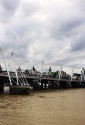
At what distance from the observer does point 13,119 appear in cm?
3456

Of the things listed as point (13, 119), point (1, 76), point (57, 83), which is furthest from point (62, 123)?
point (57, 83)

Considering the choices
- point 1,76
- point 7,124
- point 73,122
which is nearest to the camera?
point 7,124

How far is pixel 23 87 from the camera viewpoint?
84688 mm

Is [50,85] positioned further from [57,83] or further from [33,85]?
[33,85]

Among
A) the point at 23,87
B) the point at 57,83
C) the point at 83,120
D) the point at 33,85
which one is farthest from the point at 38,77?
the point at 83,120

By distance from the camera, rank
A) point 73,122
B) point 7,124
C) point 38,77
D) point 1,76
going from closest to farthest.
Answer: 1. point 7,124
2. point 73,122
3. point 1,76
4. point 38,77

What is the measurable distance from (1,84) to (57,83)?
71403 millimetres

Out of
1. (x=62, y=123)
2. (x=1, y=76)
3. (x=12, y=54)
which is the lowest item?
(x=62, y=123)

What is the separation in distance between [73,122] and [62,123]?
57.3 inches

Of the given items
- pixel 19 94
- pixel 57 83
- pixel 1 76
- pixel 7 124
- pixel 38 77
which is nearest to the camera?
pixel 7 124

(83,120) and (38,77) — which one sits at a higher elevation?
(38,77)

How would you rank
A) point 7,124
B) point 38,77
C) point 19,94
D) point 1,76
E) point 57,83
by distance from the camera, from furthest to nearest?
point 57,83 < point 38,77 < point 1,76 < point 19,94 < point 7,124

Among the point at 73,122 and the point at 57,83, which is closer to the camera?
the point at 73,122

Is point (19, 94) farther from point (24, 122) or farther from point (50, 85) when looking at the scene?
point (50, 85)
